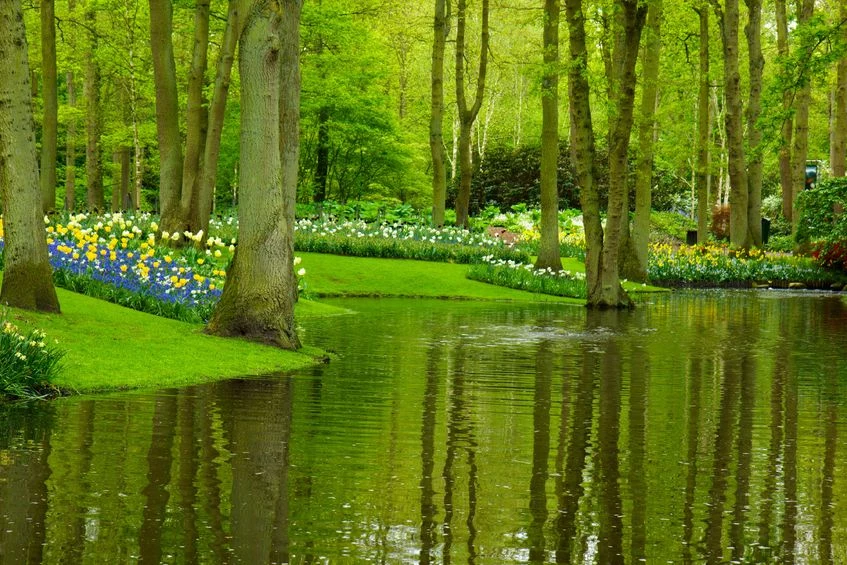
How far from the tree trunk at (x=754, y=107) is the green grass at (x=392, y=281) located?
28.9 ft

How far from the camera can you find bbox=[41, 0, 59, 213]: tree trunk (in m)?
26.0

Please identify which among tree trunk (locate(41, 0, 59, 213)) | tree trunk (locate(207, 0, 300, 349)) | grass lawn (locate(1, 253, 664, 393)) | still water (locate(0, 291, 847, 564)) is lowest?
still water (locate(0, 291, 847, 564))

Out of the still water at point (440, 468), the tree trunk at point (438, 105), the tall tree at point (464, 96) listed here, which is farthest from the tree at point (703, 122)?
the still water at point (440, 468)

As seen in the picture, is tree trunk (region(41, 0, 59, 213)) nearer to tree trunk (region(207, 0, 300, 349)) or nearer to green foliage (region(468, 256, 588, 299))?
green foliage (region(468, 256, 588, 299))

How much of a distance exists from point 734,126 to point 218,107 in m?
17.9

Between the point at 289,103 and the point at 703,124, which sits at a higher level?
the point at 703,124

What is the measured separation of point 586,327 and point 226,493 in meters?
14.4

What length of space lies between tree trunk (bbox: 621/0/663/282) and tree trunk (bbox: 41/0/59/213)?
1276cm

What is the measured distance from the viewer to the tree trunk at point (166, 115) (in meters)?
22.6

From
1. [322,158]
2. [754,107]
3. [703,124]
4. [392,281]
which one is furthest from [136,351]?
[322,158]

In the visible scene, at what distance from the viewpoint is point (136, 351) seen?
41.1ft

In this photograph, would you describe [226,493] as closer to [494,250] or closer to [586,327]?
[586,327]

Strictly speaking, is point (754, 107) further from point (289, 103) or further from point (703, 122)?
point (289, 103)

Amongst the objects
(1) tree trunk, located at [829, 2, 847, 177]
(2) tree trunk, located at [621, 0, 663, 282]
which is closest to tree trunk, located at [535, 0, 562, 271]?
(2) tree trunk, located at [621, 0, 663, 282]
